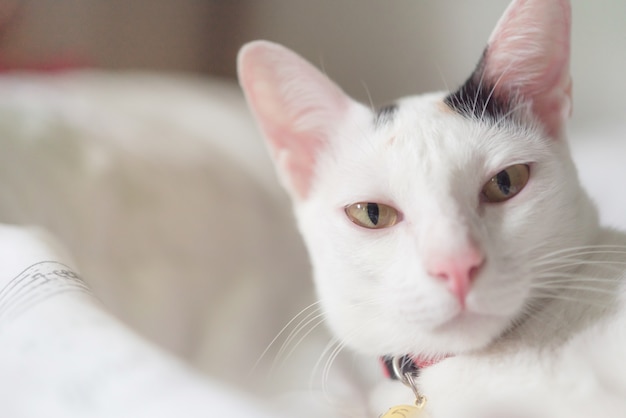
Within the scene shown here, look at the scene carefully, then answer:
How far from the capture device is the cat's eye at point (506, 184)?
776 millimetres

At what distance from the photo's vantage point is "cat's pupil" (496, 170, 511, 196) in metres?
0.78

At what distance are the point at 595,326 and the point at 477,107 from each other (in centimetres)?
37

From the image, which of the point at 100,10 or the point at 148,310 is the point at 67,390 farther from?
the point at 100,10

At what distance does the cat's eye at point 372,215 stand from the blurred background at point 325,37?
3.42 ft

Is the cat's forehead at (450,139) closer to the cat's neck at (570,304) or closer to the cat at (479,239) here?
the cat at (479,239)

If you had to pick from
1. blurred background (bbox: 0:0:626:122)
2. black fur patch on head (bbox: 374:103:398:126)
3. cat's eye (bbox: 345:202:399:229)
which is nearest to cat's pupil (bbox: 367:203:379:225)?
cat's eye (bbox: 345:202:399:229)

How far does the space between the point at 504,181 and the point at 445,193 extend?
0.12 meters

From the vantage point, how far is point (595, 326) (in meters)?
0.72

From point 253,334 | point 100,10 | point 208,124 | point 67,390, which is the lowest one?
point 67,390

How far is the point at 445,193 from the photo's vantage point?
2.39 feet

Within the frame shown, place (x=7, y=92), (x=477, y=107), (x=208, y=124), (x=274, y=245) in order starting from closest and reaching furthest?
(x=477, y=107) → (x=7, y=92) → (x=274, y=245) → (x=208, y=124)

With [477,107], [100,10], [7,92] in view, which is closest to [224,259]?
[7,92]

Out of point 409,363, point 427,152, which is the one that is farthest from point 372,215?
point 409,363

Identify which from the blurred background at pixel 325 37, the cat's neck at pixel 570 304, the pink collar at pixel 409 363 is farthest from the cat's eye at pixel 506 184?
the blurred background at pixel 325 37
